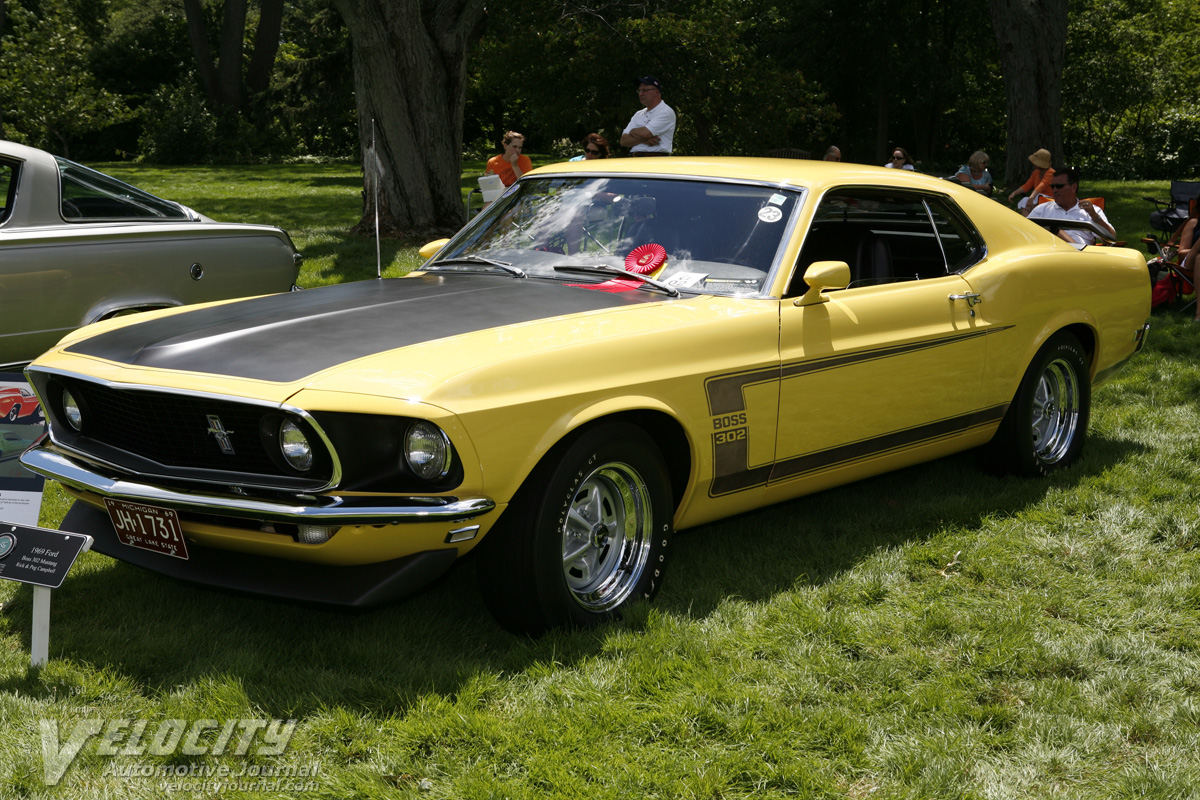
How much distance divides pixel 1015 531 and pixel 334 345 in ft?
10.2

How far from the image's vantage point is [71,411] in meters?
3.95

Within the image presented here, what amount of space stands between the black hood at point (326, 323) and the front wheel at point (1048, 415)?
2.25 metres

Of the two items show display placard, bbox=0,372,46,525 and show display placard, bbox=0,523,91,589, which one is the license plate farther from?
show display placard, bbox=0,372,46,525

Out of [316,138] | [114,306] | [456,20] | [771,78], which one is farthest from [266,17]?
[114,306]

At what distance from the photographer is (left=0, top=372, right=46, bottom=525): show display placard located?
4094mm

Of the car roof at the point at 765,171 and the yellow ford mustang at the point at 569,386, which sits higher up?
the car roof at the point at 765,171

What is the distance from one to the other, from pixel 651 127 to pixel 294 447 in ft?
22.6

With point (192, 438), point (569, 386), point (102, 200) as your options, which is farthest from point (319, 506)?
point (102, 200)

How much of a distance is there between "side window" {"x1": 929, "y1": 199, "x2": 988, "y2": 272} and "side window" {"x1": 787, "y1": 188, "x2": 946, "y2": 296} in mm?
49

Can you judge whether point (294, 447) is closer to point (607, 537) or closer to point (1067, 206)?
point (607, 537)

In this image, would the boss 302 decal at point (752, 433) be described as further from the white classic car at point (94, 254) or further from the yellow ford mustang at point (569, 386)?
the white classic car at point (94, 254)

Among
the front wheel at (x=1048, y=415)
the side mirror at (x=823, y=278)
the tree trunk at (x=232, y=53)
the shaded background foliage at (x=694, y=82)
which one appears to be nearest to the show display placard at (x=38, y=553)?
the side mirror at (x=823, y=278)

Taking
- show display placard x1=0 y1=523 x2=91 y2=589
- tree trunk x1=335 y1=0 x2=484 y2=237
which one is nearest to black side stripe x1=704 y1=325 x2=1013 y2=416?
show display placard x1=0 y1=523 x2=91 y2=589

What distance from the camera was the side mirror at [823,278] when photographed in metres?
4.15
